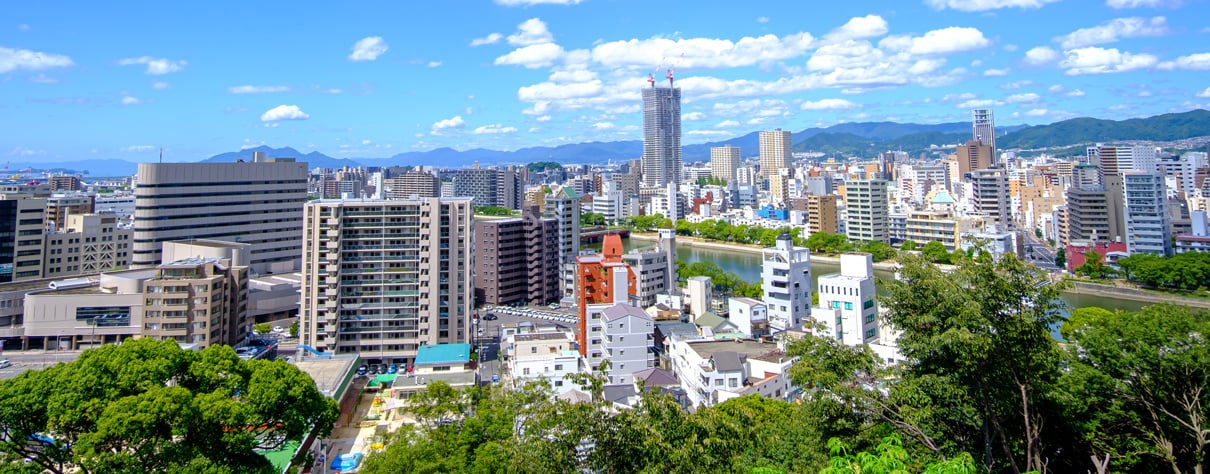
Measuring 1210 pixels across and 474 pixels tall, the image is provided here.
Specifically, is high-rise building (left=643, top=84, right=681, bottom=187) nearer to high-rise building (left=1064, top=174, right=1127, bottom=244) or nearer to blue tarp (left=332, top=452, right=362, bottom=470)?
high-rise building (left=1064, top=174, right=1127, bottom=244)

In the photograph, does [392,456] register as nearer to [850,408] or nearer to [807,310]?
[850,408]

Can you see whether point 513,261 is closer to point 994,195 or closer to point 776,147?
point 994,195

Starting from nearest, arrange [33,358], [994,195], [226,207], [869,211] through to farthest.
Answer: [33,358] < [226,207] < [869,211] < [994,195]

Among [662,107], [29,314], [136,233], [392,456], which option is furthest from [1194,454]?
[662,107]

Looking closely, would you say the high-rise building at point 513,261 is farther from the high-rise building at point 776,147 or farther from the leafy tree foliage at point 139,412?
the high-rise building at point 776,147

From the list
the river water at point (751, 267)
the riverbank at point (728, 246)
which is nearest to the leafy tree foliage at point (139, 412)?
the river water at point (751, 267)

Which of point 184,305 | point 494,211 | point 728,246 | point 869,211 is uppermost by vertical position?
point 494,211

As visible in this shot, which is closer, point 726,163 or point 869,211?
point 869,211

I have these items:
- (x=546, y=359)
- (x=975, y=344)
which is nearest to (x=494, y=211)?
(x=546, y=359)
